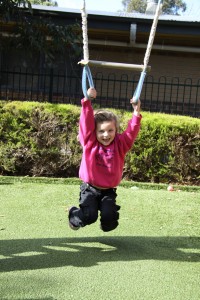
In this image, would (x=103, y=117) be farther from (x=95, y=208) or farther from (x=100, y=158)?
(x=95, y=208)

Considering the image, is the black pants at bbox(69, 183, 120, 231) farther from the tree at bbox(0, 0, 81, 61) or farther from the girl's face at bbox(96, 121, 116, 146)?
the tree at bbox(0, 0, 81, 61)

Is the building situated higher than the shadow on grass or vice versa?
the building

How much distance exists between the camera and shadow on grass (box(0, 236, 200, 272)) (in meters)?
3.42

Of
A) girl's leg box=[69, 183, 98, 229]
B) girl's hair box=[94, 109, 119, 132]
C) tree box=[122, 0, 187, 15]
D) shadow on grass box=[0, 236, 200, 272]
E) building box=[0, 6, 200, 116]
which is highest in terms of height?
tree box=[122, 0, 187, 15]

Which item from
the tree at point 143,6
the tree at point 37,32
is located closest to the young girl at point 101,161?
the tree at point 37,32

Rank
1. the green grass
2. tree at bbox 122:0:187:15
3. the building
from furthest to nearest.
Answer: tree at bbox 122:0:187:15 → the building → the green grass

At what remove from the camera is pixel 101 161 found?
380 cm

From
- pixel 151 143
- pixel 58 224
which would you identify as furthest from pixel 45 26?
pixel 58 224

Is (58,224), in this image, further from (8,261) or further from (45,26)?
(45,26)

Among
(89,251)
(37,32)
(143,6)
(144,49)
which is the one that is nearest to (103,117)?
(89,251)

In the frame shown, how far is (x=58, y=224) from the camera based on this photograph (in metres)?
4.69

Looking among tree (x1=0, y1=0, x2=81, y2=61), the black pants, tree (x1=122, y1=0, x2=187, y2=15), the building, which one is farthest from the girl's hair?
tree (x1=122, y1=0, x2=187, y2=15)

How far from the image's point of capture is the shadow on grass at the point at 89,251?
3418mm

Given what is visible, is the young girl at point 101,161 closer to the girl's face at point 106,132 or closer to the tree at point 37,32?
the girl's face at point 106,132
